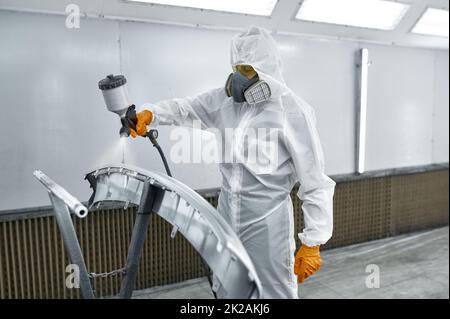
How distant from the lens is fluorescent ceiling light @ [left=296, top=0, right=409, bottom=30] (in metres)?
3.38

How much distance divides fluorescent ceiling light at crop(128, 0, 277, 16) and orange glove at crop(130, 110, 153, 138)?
117 cm

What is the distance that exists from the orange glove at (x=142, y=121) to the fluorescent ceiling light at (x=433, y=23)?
3148mm

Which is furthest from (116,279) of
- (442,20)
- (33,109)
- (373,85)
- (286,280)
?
(442,20)

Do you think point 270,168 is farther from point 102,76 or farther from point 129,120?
point 102,76

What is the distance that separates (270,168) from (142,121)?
588 mm

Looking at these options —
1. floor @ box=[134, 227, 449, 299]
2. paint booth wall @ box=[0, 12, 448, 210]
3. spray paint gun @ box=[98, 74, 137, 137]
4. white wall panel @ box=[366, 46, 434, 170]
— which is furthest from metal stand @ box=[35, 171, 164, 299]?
white wall panel @ box=[366, 46, 434, 170]

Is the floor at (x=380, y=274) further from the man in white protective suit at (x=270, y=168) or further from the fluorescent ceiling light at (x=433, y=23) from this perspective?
the fluorescent ceiling light at (x=433, y=23)

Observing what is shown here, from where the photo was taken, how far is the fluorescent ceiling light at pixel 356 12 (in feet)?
11.1

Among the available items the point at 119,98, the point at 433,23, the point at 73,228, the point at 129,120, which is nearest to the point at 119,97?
the point at 119,98

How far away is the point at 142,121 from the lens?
1.83m

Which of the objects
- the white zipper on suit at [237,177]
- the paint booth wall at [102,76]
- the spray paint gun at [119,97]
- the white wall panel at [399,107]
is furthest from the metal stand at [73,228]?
the white wall panel at [399,107]

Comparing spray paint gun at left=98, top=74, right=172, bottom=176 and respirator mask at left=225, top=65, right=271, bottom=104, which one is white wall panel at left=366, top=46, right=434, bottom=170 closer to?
respirator mask at left=225, top=65, right=271, bottom=104
